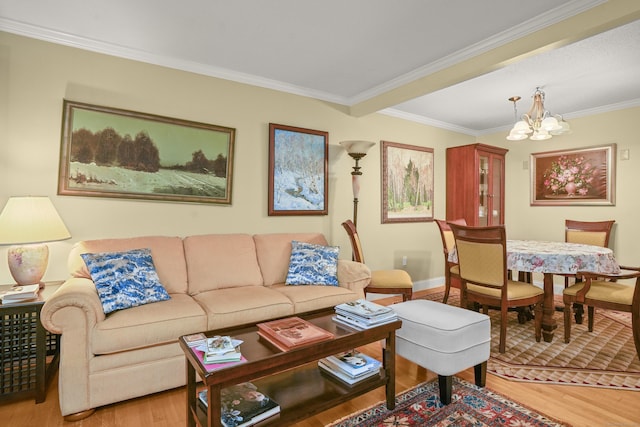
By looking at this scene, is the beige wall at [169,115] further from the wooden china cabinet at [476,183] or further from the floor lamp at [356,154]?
the wooden china cabinet at [476,183]

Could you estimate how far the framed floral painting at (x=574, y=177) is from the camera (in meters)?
4.23

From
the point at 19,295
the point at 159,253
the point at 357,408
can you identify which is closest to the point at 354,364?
the point at 357,408

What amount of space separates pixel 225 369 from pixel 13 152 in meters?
2.35

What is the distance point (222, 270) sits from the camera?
2.84m

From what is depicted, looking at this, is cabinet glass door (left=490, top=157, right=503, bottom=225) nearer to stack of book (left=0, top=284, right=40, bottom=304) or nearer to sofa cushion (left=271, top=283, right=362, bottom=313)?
sofa cushion (left=271, top=283, right=362, bottom=313)

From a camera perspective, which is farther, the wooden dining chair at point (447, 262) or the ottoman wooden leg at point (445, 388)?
the wooden dining chair at point (447, 262)

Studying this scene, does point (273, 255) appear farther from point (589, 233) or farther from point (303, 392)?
point (589, 233)

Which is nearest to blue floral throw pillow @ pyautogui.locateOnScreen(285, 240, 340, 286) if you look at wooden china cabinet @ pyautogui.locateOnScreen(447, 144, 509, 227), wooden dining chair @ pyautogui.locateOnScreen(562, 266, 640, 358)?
wooden dining chair @ pyautogui.locateOnScreen(562, 266, 640, 358)

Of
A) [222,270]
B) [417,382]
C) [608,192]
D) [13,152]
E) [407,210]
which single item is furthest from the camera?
[407,210]

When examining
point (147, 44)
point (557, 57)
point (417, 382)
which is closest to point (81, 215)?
point (147, 44)

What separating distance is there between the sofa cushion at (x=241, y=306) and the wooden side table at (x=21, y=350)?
91cm

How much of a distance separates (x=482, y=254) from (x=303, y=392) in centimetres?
186

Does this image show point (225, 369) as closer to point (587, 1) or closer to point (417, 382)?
point (417, 382)

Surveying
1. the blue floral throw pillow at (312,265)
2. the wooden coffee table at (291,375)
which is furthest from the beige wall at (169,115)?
the wooden coffee table at (291,375)
